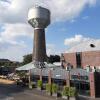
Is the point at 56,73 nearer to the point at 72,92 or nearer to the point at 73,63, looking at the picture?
the point at 72,92

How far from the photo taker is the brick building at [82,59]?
68562 mm

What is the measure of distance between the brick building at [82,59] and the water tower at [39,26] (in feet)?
58.6

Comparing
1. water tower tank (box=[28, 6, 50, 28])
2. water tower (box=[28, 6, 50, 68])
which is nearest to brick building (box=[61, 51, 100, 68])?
water tower (box=[28, 6, 50, 68])

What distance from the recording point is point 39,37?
313 ft

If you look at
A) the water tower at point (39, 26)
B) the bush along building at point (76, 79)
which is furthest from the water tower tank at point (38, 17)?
the bush along building at point (76, 79)

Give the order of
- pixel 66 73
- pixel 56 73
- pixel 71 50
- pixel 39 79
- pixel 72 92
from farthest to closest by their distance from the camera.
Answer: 1. pixel 71 50
2. pixel 39 79
3. pixel 56 73
4. pixel 66 73
5. pixel 72 92

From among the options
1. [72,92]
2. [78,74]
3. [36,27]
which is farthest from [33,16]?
[72,92]

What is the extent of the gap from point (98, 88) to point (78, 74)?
4465mm

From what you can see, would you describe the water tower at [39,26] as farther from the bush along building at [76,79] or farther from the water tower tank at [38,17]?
the bush along building at [76,79]

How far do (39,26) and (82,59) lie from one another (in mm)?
26202

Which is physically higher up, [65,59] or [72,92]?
[65,59]

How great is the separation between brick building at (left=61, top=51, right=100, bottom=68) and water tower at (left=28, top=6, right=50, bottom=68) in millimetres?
17860

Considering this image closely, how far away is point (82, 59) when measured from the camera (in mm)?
72938

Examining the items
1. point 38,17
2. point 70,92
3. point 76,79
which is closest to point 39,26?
point 38,17
